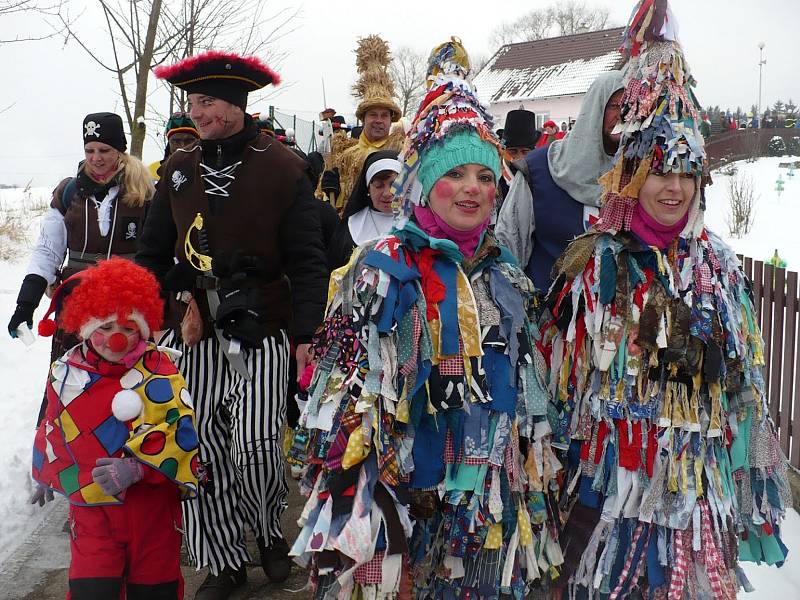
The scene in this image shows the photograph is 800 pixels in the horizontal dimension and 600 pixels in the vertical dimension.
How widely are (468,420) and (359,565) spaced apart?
20.1 inches

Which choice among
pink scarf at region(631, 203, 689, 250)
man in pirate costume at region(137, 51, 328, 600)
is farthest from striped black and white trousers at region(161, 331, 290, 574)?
pink scarf at region(631, 203, 689, 250)

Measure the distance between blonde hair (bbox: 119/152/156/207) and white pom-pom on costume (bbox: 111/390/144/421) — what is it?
6.15 feet

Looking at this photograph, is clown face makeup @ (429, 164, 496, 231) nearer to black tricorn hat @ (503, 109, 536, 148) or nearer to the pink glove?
the pink glove

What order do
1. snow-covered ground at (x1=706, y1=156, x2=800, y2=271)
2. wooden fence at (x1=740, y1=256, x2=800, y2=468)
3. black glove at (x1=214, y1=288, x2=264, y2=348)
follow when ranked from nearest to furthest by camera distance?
1. black glove at (x1=214, y1=288, x2=264, y2=348)
2. wooden fence at (x1=740, y1=256, x2=800, y2=468)
3. snow-covered ground at (x1=706, y1=156, x2=800, y2=271)

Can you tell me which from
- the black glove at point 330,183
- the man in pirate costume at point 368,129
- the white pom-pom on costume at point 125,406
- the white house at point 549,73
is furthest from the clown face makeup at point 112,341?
the white house at point 549,73

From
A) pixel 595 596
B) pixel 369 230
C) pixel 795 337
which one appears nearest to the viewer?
pixel 595 596

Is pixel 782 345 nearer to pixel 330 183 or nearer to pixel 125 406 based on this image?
pixel 330 183

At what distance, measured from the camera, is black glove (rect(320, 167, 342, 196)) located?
623cm

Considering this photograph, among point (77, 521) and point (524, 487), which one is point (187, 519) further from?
point (524, 487)

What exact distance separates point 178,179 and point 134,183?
3.99 ft

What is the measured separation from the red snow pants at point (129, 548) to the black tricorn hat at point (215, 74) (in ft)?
5.32

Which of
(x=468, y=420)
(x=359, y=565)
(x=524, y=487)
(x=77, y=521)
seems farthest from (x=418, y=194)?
(x=77, y=521)

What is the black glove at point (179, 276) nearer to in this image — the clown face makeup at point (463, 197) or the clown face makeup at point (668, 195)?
the clown face makeup at point (463, 197)

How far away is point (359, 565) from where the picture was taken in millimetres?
1950
